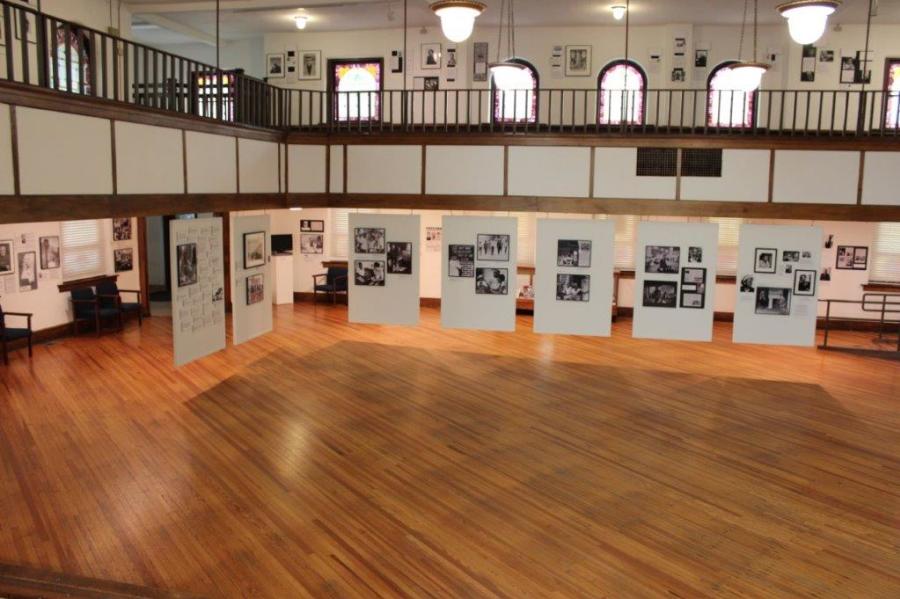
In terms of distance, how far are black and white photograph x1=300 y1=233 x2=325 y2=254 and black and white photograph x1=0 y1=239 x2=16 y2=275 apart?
24.1 ft

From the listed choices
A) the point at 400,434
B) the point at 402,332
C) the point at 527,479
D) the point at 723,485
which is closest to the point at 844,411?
the point at 723,485

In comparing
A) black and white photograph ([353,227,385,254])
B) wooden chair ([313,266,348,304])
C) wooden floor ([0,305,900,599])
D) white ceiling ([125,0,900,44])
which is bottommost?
wooden floor ([0,305,900,599])

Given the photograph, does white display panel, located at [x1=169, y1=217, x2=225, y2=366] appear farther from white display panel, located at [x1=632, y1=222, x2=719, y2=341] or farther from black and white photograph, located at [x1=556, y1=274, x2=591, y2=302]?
white display panel, located at [x1=632, y1=222, x2=719, y2=341]

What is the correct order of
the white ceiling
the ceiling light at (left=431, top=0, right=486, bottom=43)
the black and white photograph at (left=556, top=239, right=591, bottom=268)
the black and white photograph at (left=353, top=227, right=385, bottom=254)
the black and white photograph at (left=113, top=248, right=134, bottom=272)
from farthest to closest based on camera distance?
the black and white photograph at (left=113, top=248, right=134, bottom=272) < the white ceiling < the black and white photograph at (left=353, top=227, right=385, bottom=254) < the black and white photograph at (left=556, top=239, right=591, bottom=268) < the ceiling light at (left=431, top=0, right=486, bottom=43)

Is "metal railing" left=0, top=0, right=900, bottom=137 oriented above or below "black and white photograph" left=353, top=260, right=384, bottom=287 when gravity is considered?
above

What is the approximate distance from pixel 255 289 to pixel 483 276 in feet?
12.8

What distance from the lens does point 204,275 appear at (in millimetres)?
11094

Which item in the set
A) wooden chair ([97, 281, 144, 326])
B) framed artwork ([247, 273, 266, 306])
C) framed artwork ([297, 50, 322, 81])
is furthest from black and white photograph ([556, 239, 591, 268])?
wooden chair ([97, 281, 144, 326])

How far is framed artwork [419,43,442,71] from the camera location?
16.8 metres

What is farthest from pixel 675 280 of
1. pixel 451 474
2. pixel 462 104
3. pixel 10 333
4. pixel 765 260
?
pixel 10 333

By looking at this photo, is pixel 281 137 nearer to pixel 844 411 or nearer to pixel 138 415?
pixel 138 415

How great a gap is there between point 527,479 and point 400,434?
78.7 inches

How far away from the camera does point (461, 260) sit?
12.4 metres

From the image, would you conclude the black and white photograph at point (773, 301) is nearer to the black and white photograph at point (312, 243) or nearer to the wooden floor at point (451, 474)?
the wooden floor at point (451, 474)
